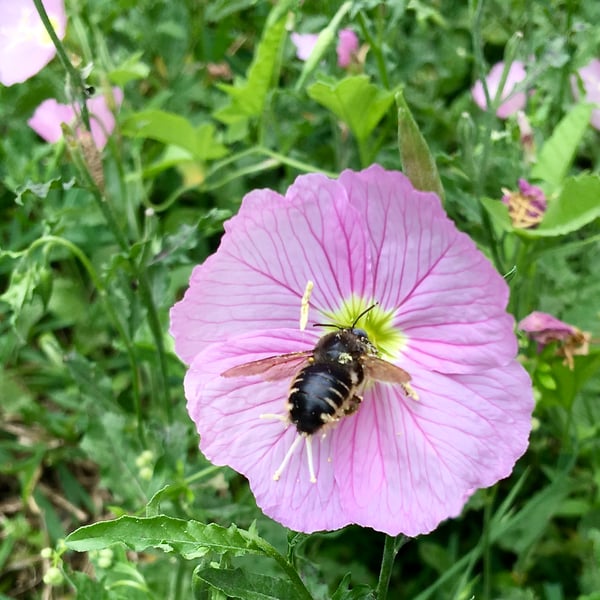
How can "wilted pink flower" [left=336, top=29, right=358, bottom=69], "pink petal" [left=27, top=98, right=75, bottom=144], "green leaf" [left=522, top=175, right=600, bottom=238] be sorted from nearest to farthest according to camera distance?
"green leaf" [left=522, top=175, right=600, bottom=238] < "wilted pink flower" [left=336, top=29, right=358, bottom=69] < "pink petal" [left=27, top=98, right=75, bottom=144]

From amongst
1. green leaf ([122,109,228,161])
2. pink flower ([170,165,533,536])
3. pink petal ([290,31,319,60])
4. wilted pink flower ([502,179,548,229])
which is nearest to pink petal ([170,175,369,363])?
pink flower ([170,165,533,536])

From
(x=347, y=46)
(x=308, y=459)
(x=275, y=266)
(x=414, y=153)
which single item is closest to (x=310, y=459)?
(x=308, y=459)

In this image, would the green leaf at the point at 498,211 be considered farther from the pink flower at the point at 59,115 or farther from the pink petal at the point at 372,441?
the pink flower at the point at 59,115

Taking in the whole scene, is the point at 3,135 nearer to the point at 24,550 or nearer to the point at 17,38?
the point at 17,38

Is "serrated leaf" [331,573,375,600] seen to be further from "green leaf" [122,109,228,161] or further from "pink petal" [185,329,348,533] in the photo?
"green leaf" [122,109,228,161]

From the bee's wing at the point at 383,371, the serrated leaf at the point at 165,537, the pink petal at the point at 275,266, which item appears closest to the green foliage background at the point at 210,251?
the serrated leaf at the point at 165,537

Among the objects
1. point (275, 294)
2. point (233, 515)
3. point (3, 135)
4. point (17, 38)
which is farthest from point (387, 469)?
point (3, 135)

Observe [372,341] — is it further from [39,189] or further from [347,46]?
[347,46]
